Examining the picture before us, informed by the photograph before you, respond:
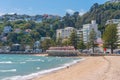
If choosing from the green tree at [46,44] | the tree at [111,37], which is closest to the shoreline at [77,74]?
the tree at [111,37]

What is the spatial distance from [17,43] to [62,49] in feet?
243

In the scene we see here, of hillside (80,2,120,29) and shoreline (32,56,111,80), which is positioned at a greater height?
hillside (80,2,120,29)

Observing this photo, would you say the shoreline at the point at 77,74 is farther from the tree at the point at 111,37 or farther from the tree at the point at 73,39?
the tree at the point at 73,39

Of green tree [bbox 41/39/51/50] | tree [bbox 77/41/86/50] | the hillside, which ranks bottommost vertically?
tree [bbox 77/41/86/50]

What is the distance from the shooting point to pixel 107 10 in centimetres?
18988

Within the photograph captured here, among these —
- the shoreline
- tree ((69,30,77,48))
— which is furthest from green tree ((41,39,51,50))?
the shoreline

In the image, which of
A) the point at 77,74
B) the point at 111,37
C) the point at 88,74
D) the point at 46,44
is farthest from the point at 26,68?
the point at 46,44

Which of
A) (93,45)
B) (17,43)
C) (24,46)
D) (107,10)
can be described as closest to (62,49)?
(93,45)

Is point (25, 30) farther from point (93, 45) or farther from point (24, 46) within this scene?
point (93, 45)

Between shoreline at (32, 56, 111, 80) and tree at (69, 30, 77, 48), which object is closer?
shoreline at (32, 56, 111, 80)

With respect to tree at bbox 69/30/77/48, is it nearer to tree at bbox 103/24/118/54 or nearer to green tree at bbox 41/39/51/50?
green tree at bbox 41/39/51/50

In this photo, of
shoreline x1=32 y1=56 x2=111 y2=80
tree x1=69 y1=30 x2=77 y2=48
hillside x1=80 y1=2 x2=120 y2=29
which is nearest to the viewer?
shoreline x1=32 y1=56 x2=111 y2=80

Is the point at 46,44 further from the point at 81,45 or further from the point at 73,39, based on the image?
the point at 81,45

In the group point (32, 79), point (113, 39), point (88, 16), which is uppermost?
point (88, 16)
